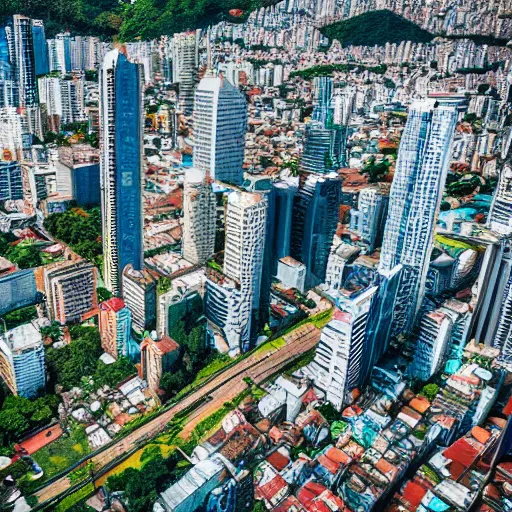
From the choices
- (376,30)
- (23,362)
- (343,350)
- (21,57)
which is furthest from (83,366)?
(376,30)

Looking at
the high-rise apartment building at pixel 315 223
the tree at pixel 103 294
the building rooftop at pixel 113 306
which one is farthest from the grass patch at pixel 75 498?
the high-rise apartment building at pixel 315 223

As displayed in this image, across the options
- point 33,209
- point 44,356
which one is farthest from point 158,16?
point 44,356

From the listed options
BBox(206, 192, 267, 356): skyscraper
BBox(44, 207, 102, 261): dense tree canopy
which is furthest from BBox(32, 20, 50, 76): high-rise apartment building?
BBox(206, 192, 267, 356): skyscraper

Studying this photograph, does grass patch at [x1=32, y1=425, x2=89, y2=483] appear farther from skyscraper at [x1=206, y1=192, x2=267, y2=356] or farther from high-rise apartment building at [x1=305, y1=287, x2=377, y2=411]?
high-rise apartment building at [x1=305, y1=287, x2=377, y2=411]

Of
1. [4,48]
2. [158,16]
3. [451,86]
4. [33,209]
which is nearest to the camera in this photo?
[33,209]

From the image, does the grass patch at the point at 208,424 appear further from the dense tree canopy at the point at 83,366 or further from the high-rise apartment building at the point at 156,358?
the dense tree canopy at the point at 83,366

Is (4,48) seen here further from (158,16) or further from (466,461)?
(466,461)
